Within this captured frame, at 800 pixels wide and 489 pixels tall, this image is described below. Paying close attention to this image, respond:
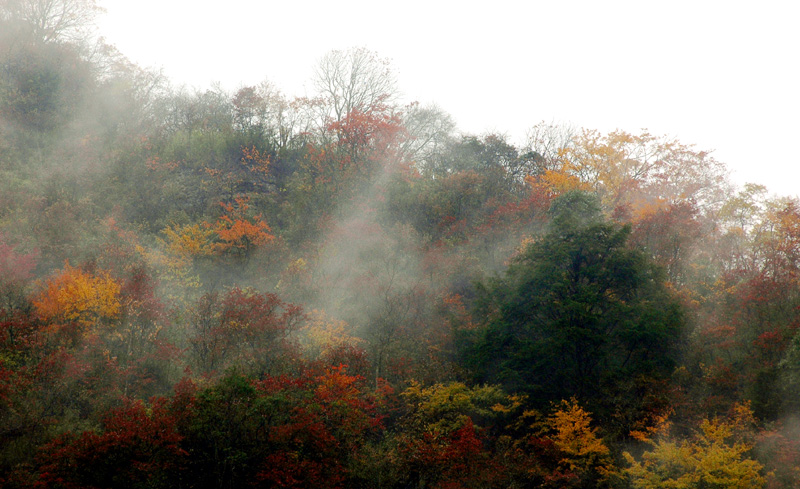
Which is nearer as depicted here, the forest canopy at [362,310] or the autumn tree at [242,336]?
the forest canopy at [362,310]

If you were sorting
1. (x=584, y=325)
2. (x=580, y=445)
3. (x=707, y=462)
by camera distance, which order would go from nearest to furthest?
(x=707, y=462), (x=580, y=445), (x=584, y=325)

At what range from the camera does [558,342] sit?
20.2 meters

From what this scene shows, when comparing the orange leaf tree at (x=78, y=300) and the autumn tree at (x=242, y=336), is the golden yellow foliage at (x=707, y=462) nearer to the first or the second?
the autumn tree at (x=242, y=336)

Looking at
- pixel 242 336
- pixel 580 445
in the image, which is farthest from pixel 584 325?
pixel 242 336

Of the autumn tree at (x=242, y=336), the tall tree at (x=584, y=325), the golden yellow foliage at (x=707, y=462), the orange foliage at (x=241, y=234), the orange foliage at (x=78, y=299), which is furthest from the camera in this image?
the orange foliage at (x=241, y=234)


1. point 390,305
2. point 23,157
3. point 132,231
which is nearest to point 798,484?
point 390,305

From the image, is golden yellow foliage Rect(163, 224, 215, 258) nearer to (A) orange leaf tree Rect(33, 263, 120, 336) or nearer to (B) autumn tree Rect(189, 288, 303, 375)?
(A) orange leaf tree Rect(33, 263, 120, 336)

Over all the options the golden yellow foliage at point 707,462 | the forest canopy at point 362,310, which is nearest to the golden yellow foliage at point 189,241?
the forest canopy at point 362,310

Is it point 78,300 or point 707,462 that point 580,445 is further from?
point 78,300

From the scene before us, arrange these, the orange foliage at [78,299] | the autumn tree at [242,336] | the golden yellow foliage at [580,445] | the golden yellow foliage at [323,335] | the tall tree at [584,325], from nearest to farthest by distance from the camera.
A: 1. the golden yellow foliage at [580,445]
2. the orange foliage at [78,299]
3. the tall tree at [584,325]
4. the autumn tree at [242,336]
5. the golden yellow foliage at [323,335]

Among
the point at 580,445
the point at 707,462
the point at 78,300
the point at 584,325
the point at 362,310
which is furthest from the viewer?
the point at 362,310

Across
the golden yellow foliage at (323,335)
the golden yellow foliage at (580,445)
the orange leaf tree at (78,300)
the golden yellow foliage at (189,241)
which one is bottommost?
the golden yellow foliage at (580,445)

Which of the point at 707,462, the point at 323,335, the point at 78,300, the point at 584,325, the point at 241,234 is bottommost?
the point at 707,462

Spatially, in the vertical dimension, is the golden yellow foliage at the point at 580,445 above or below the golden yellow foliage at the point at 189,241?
below
